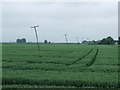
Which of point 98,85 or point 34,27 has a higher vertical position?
point 34,27

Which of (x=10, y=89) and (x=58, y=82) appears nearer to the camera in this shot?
(x=10, y=89)

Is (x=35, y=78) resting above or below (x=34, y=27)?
below

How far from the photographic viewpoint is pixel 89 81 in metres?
12.5

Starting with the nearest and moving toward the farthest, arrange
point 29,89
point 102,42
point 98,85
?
point 29,89 < point 98,85 < point 102,42

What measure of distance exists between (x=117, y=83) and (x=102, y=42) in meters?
170

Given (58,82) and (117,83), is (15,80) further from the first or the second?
(117,83)

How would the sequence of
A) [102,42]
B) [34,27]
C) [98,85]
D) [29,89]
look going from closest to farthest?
1. [29,89]
2. [98,85]
3. [34,27]
4. [102,42]

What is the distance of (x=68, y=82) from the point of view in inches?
498

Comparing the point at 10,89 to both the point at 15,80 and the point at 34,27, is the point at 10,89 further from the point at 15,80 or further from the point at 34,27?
the point at 34,27

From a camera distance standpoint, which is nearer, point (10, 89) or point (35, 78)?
point (10, 89)

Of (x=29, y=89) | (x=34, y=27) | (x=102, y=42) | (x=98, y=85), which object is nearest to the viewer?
(x=29, y=89)

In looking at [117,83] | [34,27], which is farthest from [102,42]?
[117,83]

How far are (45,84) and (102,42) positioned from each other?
17075 cm

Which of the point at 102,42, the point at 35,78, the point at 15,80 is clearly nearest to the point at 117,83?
the point at 35,78
